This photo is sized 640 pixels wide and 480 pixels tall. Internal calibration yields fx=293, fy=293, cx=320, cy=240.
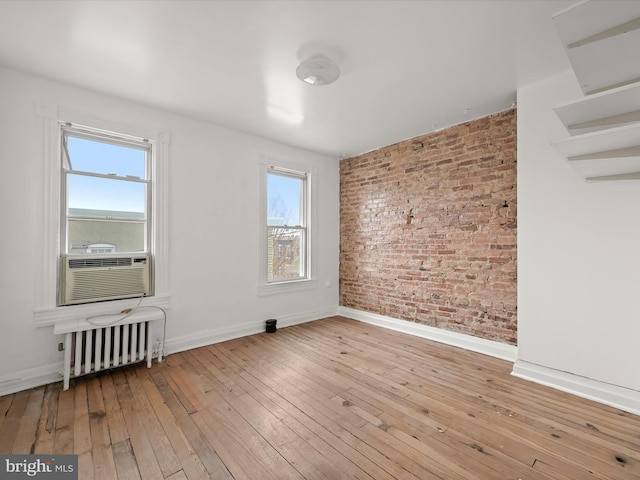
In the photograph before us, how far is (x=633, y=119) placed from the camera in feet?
6.16

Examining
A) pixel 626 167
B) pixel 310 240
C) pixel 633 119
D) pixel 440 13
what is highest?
pixel 440 13

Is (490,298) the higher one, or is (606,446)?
(490,298)

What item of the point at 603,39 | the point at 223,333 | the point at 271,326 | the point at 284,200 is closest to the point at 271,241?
the point at 284,200

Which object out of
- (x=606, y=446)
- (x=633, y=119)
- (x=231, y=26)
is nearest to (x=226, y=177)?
(x=231, y=26)

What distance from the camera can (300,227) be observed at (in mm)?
4926

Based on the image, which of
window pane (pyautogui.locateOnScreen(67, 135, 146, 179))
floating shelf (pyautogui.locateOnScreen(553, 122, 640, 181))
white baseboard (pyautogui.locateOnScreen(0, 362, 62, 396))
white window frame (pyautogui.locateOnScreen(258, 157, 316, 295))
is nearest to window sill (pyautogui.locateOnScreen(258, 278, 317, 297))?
white window frame (pyautogui.locateOnScreen(258, 157, 316, 295))

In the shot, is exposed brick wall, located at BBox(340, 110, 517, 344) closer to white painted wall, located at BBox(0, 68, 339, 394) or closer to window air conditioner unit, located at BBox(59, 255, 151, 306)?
white painted wall, located at BBox(0, 68, 339, 394)

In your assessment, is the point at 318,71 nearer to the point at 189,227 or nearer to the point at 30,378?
the point at 189,227

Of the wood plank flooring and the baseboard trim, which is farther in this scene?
the baseboard trim

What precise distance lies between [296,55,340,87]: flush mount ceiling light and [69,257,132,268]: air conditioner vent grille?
2.61 m

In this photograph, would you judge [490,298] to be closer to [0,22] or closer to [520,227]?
[520,227]

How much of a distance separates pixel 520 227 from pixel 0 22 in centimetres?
457

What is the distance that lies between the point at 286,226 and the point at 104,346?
2.74m

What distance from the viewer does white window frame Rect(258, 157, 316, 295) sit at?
4.30 meters
